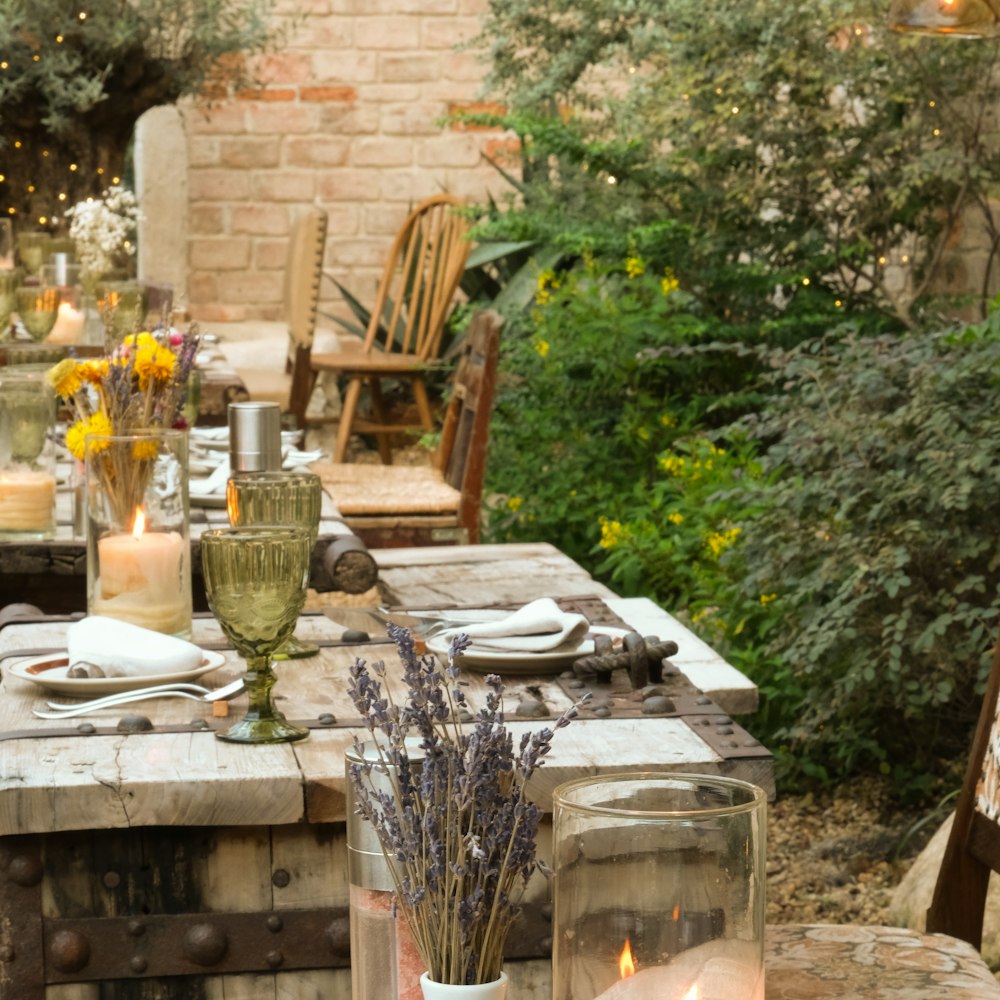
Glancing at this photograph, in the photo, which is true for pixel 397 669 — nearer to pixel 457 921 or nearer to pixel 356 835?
pixel 356 835

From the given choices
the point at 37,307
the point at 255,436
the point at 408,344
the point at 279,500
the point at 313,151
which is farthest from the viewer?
the point at 313,151

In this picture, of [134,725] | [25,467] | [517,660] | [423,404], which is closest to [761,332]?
[423,404]

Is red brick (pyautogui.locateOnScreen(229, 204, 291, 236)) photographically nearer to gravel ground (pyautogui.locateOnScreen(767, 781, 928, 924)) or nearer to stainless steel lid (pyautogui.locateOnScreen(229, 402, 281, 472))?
gravel ground (pyautogui.locateOnScreen(767, 781, 928, 924))

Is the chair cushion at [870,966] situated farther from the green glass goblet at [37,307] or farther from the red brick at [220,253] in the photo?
the red brick at [220,253]

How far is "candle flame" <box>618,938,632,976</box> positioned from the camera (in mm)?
858

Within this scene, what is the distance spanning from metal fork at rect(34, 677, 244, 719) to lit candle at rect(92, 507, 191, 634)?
0.77ft

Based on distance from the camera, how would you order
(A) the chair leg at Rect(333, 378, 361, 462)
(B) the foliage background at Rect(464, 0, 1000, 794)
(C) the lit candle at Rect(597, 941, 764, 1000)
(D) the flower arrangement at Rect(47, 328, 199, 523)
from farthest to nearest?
(A) the chair leg at Rect(333, 378, 361, 462), (B) the foliage background at Rect(464, 0, 1000, 794), (D) the flower arrangement at Rect(47, 328, 199, 523), (C) the lit candle at Rect(597, 941, 764, 1000)

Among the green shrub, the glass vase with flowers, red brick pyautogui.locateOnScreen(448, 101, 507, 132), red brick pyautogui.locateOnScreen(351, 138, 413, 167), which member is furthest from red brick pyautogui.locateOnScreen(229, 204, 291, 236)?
the glass vase with flowers

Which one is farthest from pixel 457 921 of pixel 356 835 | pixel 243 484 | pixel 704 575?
pixel 704 575

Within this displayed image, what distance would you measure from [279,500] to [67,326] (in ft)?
9.46

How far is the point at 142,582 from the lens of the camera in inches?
70.5

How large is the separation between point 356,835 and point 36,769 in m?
Answer: 0.45

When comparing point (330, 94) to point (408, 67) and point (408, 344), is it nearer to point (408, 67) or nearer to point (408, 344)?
point (408, 67)

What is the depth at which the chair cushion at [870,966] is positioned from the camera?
145 cm
